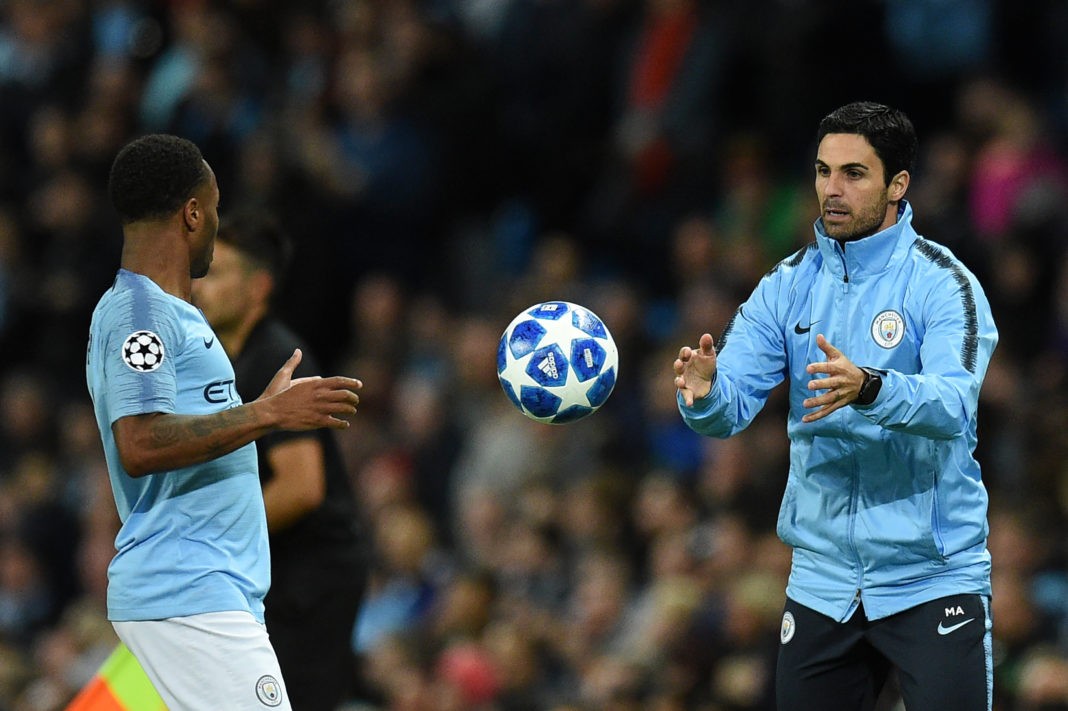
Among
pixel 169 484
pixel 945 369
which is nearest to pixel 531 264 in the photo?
pixel 945 369

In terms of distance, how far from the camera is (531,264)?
42.9 feet

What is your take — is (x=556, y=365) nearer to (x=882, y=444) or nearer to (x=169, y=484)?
(x=882, y=444)

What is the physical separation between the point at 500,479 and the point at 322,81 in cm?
426

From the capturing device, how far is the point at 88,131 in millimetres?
14227

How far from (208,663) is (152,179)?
1.39 m

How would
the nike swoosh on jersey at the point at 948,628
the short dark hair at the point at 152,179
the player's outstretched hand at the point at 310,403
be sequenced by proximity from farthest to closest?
1. the nike swoosh on jersey at the point at 948,628
2. the short dark hair at the point at 152,179
3. the player's outstretched hand at the point at 310,403

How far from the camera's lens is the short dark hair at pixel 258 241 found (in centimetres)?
695

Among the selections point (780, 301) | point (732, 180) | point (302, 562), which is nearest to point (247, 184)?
point (732, 180)

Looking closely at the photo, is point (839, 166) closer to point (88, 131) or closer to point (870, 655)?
point (870, 655)

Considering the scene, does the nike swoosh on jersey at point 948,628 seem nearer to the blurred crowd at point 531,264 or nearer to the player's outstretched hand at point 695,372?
the player's outstretched hand at point 695,372

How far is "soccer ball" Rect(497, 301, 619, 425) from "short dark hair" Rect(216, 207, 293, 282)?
46.7 inches

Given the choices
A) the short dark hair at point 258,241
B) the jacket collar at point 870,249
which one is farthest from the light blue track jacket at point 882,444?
the short dark hair at point 258,241

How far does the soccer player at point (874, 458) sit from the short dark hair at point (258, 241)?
2.10m

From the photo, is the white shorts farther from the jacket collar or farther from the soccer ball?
the jacket collar
